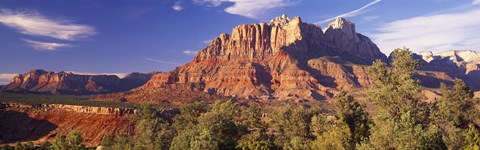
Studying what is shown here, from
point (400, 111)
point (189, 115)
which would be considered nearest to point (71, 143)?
point (189, 115)

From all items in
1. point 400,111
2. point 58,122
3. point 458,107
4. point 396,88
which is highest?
point 396,88

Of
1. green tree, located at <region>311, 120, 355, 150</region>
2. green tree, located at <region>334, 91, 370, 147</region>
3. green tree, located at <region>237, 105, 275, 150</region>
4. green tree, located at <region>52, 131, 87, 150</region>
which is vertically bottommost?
green tree, located at <region>52, 131, 87, 150</region>

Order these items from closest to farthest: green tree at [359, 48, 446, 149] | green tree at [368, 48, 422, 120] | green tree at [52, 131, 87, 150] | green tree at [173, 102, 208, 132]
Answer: green tree at [359, 48, 446, 149] → green tree at [368, 48, 422, 120] → green tree at [52, 131, 87, 150] → green tree at [173, 102, 208, 132]

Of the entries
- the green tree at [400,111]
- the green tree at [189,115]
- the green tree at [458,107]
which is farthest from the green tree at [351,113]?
the green tree at [189,115]

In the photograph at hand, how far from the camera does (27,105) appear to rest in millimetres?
140750

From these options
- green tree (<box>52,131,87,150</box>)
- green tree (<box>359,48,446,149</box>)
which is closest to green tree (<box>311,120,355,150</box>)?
green tree (<box>359,48,446,149</box>)

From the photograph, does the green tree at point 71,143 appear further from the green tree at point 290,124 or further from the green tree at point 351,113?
the green tree at point 351,113

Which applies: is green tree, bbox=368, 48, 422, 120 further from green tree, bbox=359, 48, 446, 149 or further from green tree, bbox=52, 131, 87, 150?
green tree, bbox=52, 131, 87, 150

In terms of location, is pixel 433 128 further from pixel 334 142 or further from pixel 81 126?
pixel 81 126

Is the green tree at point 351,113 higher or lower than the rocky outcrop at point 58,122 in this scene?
higher

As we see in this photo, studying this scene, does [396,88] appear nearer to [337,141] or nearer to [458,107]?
[337,141]

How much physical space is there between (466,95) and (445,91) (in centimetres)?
288

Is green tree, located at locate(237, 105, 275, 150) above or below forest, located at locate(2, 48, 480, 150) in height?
below

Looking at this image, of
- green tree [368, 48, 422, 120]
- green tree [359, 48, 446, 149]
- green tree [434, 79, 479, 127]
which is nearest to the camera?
green tree [359, 48, 446, 149]
